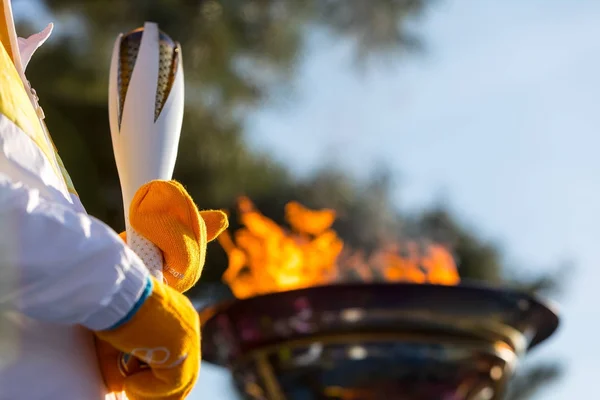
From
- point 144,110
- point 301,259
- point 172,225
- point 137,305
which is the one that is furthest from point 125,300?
point 301,259

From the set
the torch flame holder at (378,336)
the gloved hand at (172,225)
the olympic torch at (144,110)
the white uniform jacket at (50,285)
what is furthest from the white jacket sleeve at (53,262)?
the torch flame holder at (378,336)

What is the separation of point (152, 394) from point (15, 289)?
0.18 metres

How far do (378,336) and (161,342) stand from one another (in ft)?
6.75

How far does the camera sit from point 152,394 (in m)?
0.92

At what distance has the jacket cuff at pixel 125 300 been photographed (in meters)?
0.83

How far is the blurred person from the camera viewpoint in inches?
31.9

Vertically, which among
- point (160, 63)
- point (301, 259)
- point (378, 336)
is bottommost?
point (301, 259)

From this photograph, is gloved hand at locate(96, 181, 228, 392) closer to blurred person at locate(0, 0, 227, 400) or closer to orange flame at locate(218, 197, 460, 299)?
blurred person at locate(0, 0, 227, 400)

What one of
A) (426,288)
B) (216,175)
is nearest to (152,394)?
(426,288)

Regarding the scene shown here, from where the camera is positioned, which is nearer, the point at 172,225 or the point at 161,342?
the point at 161,342

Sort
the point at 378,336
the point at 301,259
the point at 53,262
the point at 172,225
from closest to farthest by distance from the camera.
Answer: the point at 53,262
the point at 172,225
the point at 378,336
the point at 301,259

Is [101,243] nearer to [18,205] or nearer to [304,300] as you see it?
[18,205]

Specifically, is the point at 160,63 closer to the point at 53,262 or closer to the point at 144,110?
the point at 144,110

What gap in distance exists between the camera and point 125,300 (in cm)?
84
